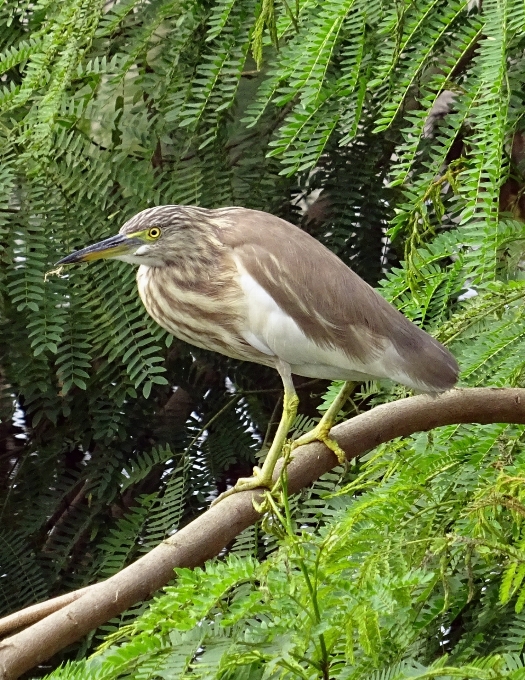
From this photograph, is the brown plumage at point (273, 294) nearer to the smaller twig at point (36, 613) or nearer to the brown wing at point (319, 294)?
the brown wing at point (319, 294)

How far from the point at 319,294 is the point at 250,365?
0.60 m

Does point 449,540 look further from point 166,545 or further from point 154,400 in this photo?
point 154,400

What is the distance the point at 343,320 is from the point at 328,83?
0.29m

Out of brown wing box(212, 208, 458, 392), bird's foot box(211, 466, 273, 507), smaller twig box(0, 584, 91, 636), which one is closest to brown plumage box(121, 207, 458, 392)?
brown wing box(212, 208, 458, 392)

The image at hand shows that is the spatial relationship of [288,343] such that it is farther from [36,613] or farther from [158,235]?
[36,613]

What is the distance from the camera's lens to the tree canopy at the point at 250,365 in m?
0.66

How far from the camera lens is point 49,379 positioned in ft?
4.85

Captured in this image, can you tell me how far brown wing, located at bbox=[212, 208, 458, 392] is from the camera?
108 centimetres

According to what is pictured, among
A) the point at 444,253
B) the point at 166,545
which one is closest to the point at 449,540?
the point at 166,545

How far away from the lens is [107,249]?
1.05 metres

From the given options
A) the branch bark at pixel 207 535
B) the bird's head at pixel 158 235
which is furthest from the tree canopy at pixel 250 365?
the bird's head at pixel 158 235

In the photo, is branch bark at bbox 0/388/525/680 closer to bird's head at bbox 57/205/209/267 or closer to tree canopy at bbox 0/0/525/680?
tree canopy at bbox 0/0/525/680

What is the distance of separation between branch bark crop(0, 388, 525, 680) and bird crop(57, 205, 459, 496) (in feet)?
0.12

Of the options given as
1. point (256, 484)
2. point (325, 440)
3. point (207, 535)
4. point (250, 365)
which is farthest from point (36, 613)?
point (250, 365)
